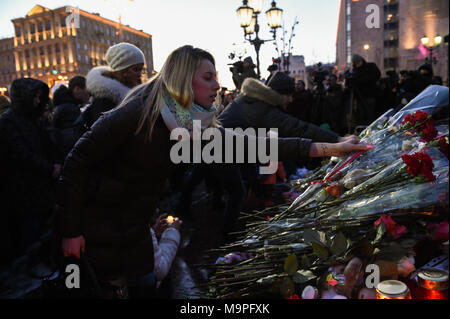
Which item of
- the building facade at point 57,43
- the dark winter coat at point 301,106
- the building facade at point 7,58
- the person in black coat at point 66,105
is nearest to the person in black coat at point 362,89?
the dark winter coat at point 301,106

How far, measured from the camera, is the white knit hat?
2766 millimetres

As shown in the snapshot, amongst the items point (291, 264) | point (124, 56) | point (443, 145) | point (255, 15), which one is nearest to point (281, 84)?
point (124, 56)

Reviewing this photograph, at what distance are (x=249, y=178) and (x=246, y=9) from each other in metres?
5.47

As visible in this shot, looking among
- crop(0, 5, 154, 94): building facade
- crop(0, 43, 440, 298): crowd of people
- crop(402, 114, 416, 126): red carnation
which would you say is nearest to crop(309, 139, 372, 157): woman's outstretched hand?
crop(0, 43, 440, 298): crowd of people

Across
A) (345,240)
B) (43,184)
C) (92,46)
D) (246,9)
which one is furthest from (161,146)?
(92,46)

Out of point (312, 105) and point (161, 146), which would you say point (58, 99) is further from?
point (312, 105)

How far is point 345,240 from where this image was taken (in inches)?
57.7

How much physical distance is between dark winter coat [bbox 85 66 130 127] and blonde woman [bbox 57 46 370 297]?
3.03 ft

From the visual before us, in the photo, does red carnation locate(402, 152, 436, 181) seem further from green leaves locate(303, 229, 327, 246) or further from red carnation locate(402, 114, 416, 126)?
red carnation locate(402, 114, 416, 126)

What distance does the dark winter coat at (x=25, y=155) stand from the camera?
3.55 meters

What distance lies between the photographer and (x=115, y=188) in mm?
1710

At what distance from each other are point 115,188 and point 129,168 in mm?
117

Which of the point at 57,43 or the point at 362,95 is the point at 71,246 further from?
the point at 57,43

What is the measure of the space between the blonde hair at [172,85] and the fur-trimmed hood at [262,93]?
7.31ft
